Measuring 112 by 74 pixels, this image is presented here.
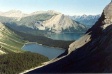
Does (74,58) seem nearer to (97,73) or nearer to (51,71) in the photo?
(51,71)

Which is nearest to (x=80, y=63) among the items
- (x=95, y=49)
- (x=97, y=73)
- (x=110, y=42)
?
(x=95, y=49)

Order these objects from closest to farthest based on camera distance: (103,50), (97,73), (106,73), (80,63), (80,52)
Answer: (106,73), (97,73), (103,50), (80,63), (80,52)

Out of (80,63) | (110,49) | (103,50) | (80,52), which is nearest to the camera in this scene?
(110,49)

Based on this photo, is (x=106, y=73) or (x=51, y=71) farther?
(x=51, y=71)

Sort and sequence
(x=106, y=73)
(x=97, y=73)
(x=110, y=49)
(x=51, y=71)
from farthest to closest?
(x=51, y=71), (x=110, y=49), (x=97, y=73), (x=106, y=73)

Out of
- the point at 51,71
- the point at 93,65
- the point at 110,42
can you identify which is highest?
the point at 110,42

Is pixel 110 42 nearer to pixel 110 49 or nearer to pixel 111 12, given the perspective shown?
pixel 110 49

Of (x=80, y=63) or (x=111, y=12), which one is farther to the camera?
(x=111, y=12)

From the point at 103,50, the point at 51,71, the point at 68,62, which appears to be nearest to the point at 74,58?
the point at 68,62

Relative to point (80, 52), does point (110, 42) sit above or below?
above
